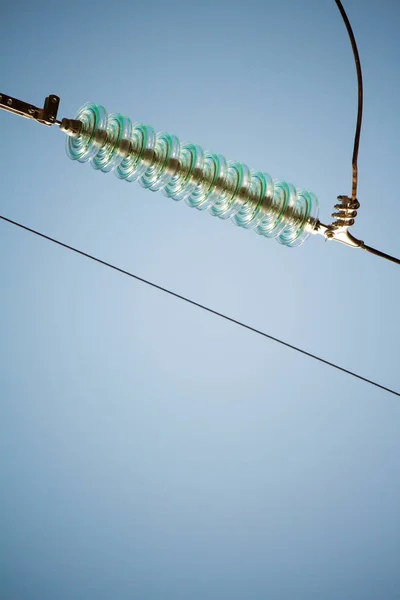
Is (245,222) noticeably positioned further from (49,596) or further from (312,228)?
(49,596)

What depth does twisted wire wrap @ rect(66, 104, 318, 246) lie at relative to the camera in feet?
2.07

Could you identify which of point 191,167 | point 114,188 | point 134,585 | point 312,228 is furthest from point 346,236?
point 134,585

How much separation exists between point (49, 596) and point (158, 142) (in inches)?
52.1

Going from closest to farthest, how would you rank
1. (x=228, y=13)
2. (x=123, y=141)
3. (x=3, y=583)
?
(x=123, y=141) → (x=228, y=13) → (x=3, y=583)

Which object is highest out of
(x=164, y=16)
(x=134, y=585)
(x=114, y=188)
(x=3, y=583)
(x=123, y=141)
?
(x=164, y=16)

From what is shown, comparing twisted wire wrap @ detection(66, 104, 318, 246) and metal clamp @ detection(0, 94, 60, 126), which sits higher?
twisted wire wrap @ detection(66, 104, 318, 246)

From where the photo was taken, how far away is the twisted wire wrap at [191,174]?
63 cm

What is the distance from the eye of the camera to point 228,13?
149 cm

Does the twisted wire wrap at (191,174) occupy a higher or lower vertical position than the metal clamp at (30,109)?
higher

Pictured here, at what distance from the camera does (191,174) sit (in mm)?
651

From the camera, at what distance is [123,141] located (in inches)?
24.8

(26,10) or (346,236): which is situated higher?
(26,10)

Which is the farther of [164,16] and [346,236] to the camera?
[164,16]

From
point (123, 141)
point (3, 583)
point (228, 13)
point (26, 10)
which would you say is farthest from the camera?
point (3, 583)
